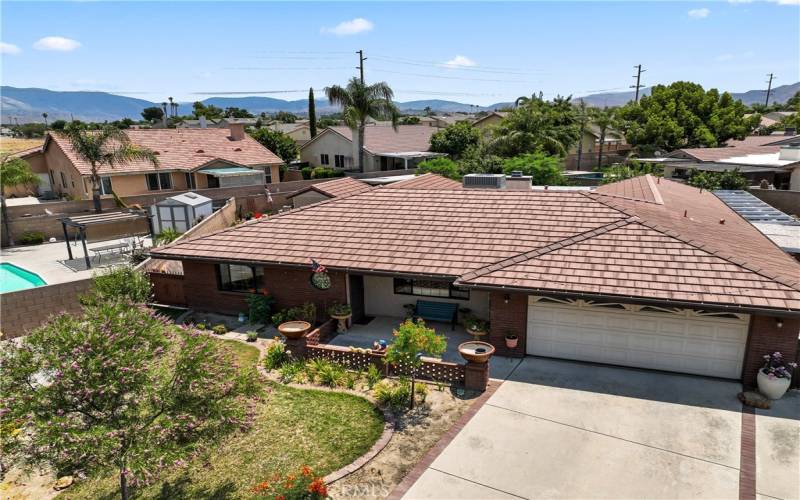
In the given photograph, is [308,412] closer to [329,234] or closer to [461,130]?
[329,234]

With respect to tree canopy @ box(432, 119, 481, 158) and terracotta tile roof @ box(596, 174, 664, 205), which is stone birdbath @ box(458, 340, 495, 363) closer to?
terracotta tile roof @ box(596, 174, 664, 205)

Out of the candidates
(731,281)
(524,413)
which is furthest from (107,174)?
(731,281)

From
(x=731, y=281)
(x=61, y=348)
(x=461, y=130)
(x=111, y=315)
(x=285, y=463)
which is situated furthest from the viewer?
(x=461, y=130)

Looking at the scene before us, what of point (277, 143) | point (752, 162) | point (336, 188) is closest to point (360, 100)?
point (277, 143)

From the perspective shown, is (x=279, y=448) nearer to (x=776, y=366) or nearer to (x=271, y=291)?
(x=271, y=291)

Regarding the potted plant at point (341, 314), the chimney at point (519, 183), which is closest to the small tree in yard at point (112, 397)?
the potted plant at point (341, 314)

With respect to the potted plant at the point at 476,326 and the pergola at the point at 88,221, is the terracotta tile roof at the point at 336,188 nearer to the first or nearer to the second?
the pergola at the point at 88,221

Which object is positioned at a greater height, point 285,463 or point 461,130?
point 461,130
